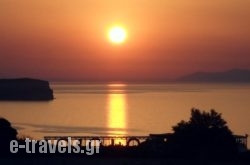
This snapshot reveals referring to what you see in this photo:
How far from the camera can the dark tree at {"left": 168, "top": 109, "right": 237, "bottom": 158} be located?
2670 cm

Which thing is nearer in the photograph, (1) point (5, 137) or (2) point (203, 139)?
(2) point (203, 139)

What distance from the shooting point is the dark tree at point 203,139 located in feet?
87.6

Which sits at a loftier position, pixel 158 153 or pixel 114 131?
pixel 114 131

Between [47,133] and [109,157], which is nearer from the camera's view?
[109,157]

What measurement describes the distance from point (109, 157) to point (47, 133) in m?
57.6

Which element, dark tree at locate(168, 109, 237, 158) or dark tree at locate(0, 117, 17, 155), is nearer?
dark tree at locate(0, 117, 17, 155)

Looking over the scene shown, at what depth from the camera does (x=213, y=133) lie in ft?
97.9

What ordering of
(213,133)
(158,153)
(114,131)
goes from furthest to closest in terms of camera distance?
(114,131), (213,133), (158,153)

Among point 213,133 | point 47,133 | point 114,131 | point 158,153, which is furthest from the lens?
point 114,131

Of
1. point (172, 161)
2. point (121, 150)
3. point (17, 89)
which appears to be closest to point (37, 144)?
point (121, 150)

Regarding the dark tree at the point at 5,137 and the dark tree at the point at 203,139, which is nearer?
the dark tree at the point at 5,137

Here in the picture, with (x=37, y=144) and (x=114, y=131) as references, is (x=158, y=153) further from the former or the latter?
(x=114, y=131)

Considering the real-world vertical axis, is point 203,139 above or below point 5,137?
below

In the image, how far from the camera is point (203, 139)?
29031 millimetres
